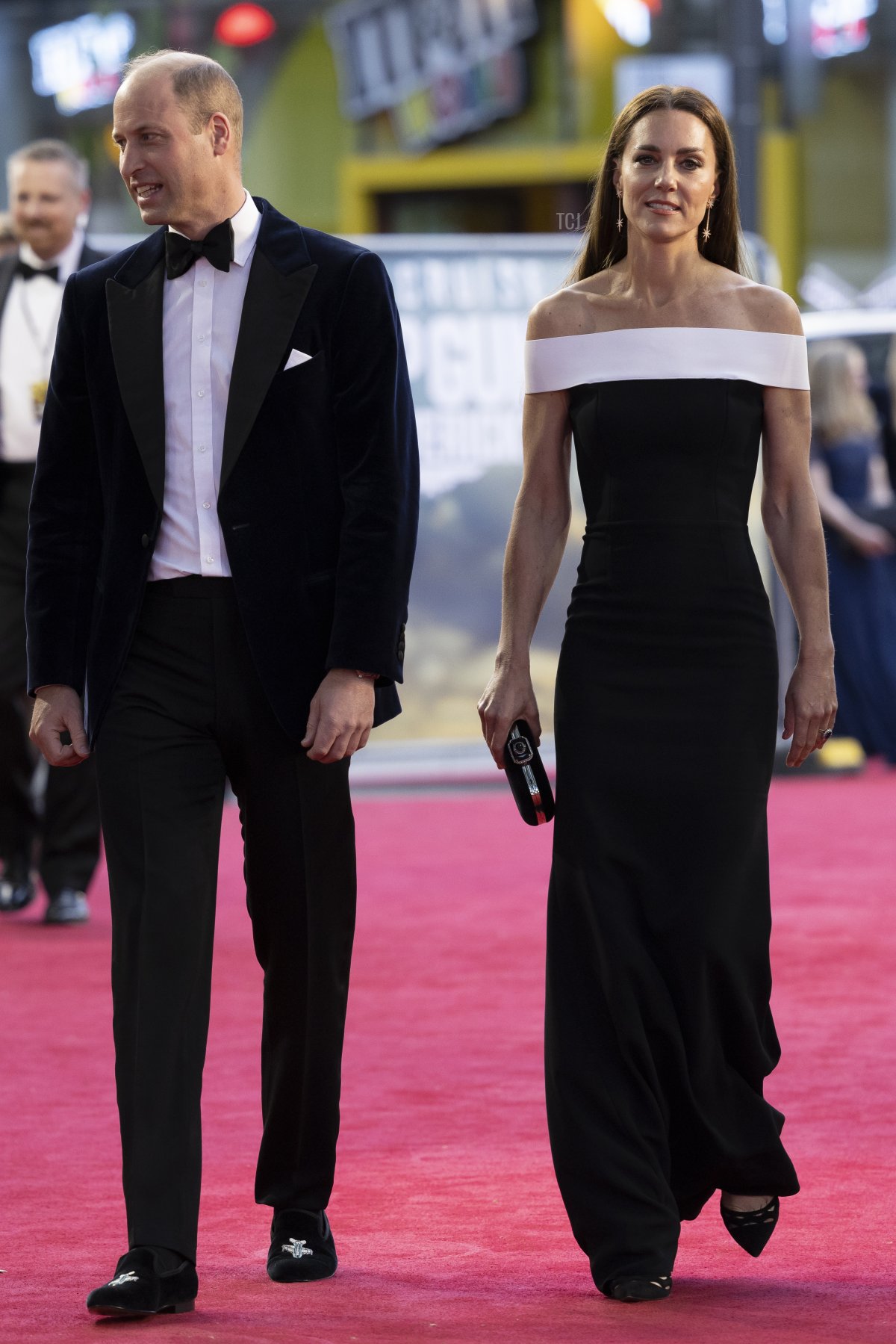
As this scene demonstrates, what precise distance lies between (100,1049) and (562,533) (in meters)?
2.02

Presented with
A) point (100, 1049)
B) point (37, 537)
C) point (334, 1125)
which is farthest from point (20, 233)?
point (334, 1125)

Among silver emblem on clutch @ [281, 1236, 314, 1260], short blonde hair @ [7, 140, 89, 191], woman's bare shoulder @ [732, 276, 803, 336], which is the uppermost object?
short blonde hair @ [7, 140, 89, 191]

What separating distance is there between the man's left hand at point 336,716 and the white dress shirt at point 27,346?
11.6ft

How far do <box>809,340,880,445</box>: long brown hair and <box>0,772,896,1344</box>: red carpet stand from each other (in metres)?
3.97

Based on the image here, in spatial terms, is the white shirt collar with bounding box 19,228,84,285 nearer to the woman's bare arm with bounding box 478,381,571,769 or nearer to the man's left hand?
the woman's bare arm with bounding box 478,381,571,769

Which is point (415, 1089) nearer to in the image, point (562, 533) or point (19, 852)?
point (562, 533)

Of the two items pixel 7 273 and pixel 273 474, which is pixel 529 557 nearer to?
pixel 273 474

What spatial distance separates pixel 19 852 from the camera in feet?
22.9

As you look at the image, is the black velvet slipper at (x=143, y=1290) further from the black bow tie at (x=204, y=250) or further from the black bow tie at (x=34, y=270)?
the black bow tie at (x=34, y=270)

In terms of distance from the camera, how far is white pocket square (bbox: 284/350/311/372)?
10.8 ft

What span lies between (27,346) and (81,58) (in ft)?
34.1

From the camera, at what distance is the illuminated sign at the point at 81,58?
1642cm

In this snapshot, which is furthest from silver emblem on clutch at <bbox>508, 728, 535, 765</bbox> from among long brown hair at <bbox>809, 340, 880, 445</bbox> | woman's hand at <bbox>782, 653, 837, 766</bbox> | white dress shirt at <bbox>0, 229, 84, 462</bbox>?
long brown hair at <bbox>809, 340, 880, 445</bbox>

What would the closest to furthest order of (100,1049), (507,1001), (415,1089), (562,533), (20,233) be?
(562,533) → (415,1089) → (100,1049) → (507,1001) → (20,233)
